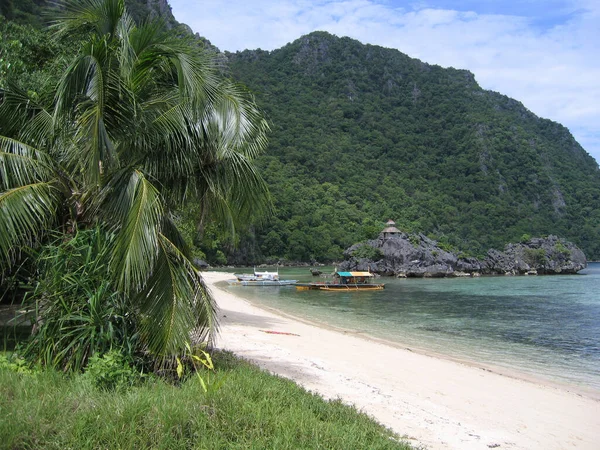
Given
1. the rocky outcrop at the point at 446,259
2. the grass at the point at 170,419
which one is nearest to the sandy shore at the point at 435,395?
the grass at the point at 170,419

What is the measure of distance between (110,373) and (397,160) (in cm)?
13415

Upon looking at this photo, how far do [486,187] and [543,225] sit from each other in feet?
56.7

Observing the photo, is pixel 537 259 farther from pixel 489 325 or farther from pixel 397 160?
pixel 489 325

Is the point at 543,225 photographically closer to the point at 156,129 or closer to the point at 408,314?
the point at 408,314

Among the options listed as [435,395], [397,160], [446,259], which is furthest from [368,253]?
[397,160]

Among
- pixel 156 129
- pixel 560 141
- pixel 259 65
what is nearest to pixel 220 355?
pixel 156 129

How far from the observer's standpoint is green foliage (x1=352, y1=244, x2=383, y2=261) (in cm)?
7325

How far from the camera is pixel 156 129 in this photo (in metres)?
6.70

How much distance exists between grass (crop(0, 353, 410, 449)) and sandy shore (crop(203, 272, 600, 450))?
4.61ft

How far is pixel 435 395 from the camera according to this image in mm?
8258

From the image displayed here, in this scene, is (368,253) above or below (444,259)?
above

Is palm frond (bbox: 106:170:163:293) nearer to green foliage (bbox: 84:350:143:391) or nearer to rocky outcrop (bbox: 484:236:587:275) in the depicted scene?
green foliage (bbox: 84:350:143:391)

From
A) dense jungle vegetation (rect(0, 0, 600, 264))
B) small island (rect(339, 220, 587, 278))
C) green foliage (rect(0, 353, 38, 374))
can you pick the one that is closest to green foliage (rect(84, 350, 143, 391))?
green foliage (rect(0, 353, 38, 374))

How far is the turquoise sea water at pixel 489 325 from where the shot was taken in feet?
44.6
